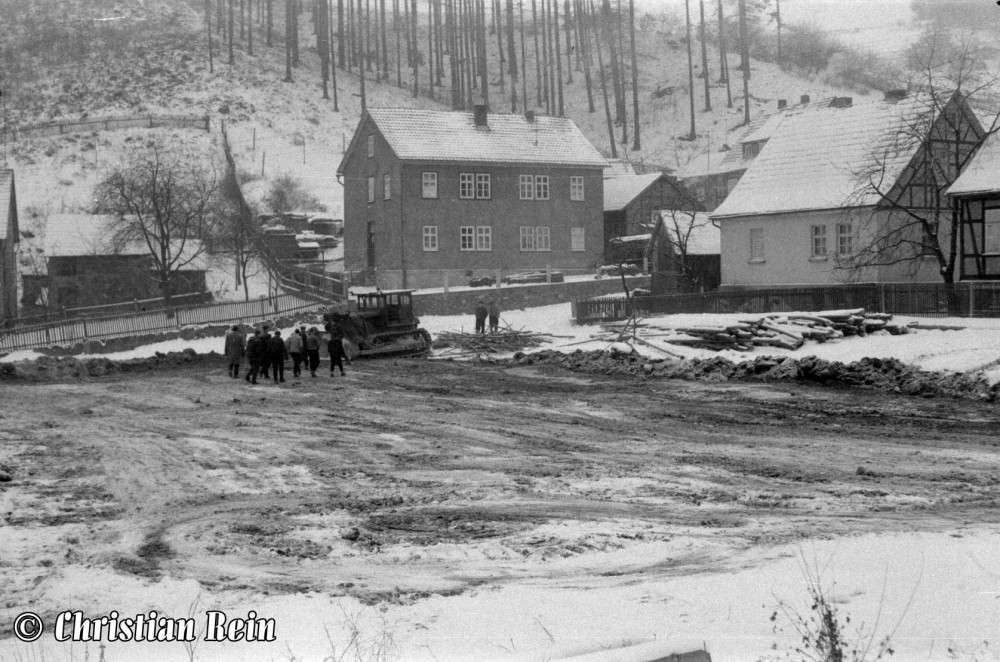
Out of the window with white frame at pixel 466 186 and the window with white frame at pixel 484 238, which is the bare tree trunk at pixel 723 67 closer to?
the window with white frame at pixel 466 186

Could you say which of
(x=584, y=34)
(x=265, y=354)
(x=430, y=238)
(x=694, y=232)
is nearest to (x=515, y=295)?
(x=694, y=232)

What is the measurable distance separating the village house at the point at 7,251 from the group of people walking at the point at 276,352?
23.4 meters

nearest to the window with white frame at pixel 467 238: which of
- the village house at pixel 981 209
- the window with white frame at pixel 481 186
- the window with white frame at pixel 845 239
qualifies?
the window with white frame at pixel 481 186

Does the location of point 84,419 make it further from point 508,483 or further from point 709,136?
point 709,136

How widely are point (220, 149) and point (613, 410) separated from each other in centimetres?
6339

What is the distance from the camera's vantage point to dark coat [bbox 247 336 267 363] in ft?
89.6

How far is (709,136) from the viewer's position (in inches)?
3765

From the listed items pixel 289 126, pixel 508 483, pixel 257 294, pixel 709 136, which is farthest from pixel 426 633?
pixel 709 136

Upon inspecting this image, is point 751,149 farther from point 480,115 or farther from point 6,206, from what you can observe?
point 6,206

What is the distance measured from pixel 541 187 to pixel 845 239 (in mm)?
21121

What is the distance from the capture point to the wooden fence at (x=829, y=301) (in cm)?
3194

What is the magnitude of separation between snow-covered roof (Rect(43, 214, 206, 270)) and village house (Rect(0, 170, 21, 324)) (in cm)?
171

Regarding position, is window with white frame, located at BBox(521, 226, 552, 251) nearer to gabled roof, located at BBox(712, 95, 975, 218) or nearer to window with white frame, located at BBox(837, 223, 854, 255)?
→ gabled roof, located at BBox(712, 95, 975, 218)

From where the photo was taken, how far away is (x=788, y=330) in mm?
29750
